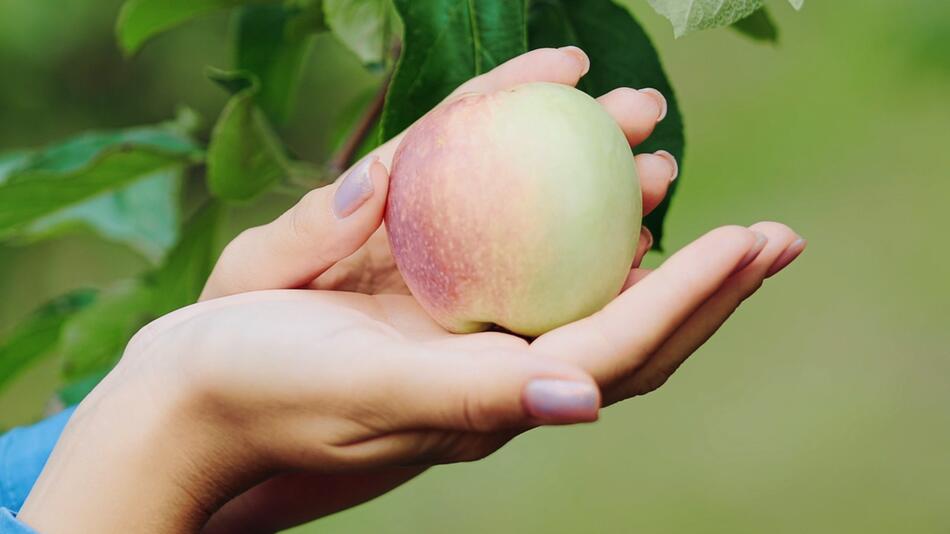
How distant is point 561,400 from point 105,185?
541 millimetres

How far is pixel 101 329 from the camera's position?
87 centimetres

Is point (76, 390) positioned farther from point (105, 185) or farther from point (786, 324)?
point (786, 324)

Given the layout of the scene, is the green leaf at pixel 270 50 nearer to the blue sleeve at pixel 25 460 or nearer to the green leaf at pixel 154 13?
the green leaf at pixel 154 13

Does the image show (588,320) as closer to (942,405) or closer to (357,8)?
(357,8)

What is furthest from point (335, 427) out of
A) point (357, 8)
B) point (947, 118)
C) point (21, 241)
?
point (947, 118)

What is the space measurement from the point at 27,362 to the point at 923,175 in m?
1.80

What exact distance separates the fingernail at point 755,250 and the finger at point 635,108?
5.3 inches

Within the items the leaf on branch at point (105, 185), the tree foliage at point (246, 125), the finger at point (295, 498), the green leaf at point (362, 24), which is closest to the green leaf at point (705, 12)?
the tree foliage at point (246, 125)

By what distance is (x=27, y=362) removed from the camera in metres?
0.93

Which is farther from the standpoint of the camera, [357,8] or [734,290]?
[357,8]

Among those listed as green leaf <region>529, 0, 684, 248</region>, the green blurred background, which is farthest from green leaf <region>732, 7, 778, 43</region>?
the green blurred background

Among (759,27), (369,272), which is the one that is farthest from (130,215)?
(759,27)

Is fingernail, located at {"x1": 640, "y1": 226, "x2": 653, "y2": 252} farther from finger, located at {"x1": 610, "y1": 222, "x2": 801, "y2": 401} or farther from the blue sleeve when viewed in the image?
the blue sleeve

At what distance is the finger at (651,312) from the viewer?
1.51 ft
